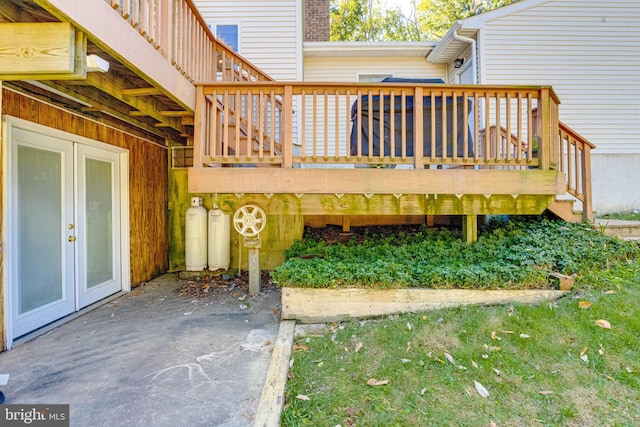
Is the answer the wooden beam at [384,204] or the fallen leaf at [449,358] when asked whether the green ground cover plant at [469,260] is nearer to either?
the wooden beam at [384,204]

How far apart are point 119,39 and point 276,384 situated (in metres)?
2.63

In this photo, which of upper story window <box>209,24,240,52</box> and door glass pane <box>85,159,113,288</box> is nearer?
door glass pane <box>85,159,113,288</box>

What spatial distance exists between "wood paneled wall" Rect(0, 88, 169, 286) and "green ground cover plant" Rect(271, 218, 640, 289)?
247 cm

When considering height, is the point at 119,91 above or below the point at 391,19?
below

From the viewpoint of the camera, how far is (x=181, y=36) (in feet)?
10.7

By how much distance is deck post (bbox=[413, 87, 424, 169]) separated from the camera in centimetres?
344

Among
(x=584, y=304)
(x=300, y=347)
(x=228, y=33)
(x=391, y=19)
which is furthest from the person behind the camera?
(x=391, y=19)

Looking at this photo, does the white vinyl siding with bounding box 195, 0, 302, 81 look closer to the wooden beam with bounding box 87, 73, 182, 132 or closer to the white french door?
the wooden beam with bounding box 87, 73, 182, 132

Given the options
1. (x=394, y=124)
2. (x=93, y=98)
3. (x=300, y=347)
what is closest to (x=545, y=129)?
(x=394, y=124)

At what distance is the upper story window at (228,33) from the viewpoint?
662 cm

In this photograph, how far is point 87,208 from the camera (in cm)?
402

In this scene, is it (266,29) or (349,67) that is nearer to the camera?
(266,29)

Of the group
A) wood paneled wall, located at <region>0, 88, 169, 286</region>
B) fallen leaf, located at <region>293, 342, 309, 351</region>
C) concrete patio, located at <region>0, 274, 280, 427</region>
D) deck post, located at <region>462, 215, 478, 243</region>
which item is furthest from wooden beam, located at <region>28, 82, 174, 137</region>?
deck post, located at <region>462, 215, 478, 243</region>

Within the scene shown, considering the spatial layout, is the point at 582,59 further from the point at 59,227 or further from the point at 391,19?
the point at 391,19
